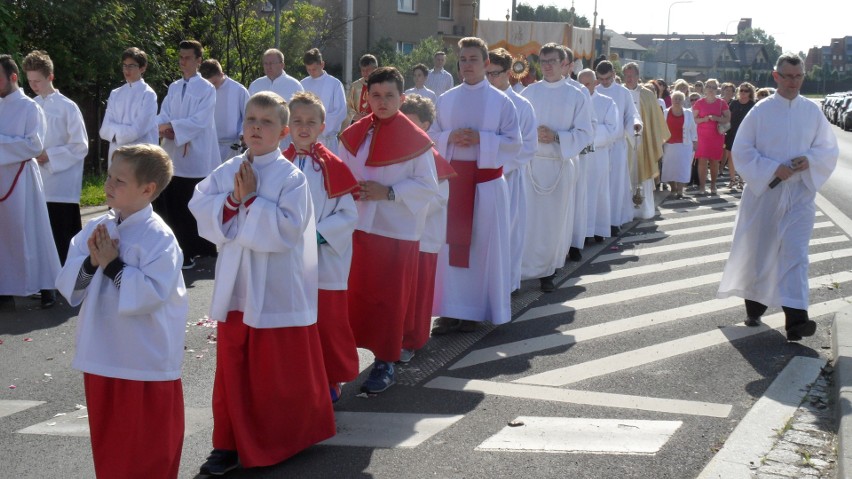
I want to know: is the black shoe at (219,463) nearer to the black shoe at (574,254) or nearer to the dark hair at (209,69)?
the dark hair at (209,69)

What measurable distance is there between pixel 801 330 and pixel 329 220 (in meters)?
3.79

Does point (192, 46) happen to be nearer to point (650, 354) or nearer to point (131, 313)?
point (650, 354)

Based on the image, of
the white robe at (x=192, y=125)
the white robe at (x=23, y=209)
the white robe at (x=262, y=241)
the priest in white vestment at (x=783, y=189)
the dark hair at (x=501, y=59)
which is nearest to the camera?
the white robe at (x=262, y=241)

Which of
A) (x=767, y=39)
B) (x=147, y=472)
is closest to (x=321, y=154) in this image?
(x=147, y=472)

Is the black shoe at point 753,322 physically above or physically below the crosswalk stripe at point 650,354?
above

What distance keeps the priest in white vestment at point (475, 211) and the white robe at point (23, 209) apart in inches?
132

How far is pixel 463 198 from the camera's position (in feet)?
26.4

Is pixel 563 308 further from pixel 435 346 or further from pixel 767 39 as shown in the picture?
pixel 767 39

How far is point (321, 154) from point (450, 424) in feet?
5.41

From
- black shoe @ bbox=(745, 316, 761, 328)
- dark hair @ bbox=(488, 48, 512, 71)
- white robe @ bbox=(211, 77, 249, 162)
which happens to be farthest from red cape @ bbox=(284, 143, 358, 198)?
white robe @ bbox=(211, 77, 249, 162)

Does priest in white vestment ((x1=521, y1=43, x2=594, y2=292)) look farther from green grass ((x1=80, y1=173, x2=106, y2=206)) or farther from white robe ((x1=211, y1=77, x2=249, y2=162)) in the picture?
green grass ((x1=80, y1=173, x2=106, y2=206))

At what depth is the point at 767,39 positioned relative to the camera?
176 meters

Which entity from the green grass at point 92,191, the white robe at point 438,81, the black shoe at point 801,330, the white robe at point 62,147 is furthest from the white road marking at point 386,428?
the white robe at point 438,81

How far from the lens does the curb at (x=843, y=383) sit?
16.4 feet
